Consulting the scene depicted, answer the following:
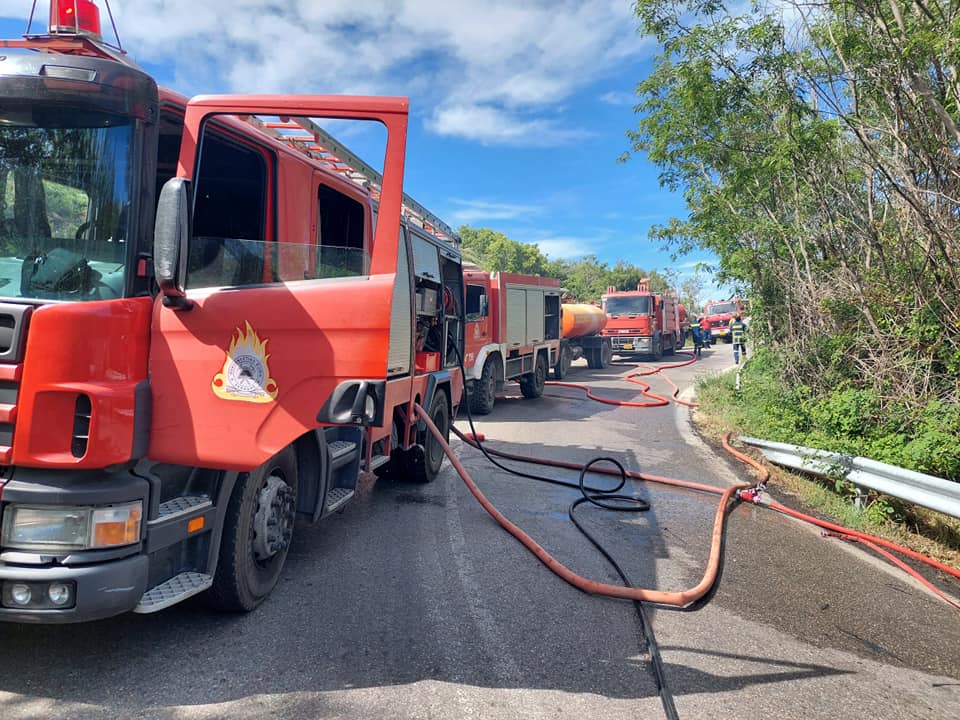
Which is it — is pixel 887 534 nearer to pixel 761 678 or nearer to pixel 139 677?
pixel 761 678

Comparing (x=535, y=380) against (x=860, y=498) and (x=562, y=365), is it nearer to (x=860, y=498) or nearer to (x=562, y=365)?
(x=562, y=365)

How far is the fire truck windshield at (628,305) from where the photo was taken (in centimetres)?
2467

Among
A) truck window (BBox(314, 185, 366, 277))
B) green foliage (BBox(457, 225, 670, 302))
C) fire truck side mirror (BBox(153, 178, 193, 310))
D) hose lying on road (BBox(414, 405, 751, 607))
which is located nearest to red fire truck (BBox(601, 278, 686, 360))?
hose lying on road (BBox(414, 405, 751, 607))

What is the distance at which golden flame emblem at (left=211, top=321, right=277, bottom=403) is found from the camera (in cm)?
283

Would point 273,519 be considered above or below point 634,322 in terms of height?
below

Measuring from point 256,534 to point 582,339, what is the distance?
19.6m

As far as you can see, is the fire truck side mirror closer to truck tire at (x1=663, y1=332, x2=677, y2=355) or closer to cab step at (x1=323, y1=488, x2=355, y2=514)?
cab step at (x1=323, y1=488, x2=355, y2=514)

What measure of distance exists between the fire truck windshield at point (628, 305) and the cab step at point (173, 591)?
23160mm

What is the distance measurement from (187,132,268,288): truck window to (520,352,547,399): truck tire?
10.6 m

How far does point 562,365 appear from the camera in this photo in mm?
18625

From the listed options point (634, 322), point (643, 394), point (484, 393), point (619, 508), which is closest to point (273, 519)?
point (619, 508)

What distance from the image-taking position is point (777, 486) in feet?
22.7

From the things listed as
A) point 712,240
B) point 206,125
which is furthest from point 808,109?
point 206,125

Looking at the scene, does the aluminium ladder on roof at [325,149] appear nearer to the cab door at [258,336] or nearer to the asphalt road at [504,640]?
the cab door at [258,336]
